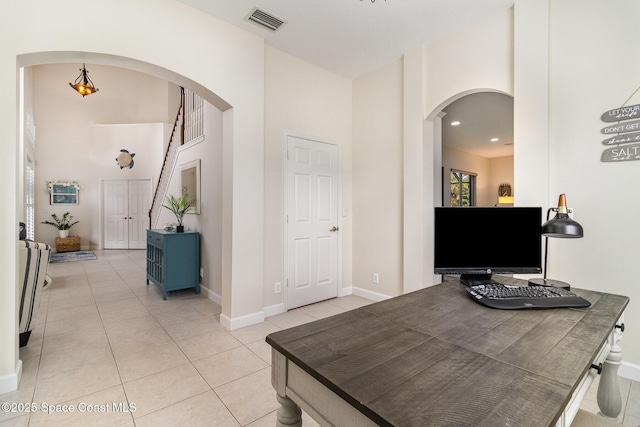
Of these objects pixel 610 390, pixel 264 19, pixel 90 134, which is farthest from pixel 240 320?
pixel 90 134

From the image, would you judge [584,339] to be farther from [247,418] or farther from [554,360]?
[247,418]

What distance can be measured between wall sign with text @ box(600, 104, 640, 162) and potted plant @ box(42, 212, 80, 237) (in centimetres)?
1093

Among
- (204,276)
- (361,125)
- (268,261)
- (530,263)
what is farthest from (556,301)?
(204,276)

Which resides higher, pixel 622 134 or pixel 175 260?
pixel 622 134

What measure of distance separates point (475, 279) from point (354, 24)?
8.69ft

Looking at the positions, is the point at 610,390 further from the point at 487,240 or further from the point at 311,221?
the point at 311,221

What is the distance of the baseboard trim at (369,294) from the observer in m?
3.90

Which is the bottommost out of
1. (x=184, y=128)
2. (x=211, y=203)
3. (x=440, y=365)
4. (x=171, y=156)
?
(x=440, y=365)

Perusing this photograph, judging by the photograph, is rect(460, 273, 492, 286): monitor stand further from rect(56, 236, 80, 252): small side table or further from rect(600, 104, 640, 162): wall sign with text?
rect(56, 236, 80, 252): small side table

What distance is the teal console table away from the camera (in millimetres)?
3940

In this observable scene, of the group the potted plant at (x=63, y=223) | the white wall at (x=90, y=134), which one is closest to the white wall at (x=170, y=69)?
the white wall at (x=90, y=134)

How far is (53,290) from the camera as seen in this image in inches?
170

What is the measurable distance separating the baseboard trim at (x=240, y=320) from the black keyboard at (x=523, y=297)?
7.58 ft

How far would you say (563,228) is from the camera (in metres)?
1.44
